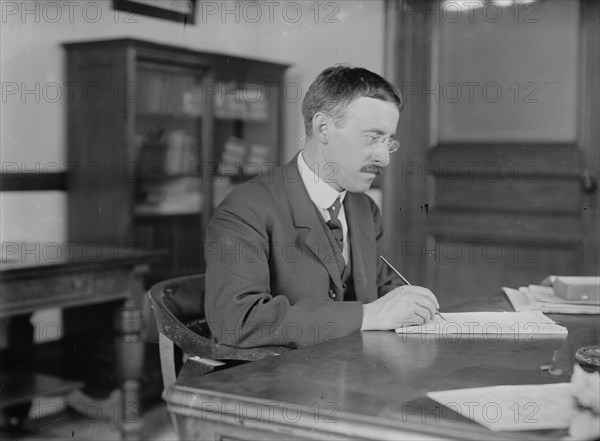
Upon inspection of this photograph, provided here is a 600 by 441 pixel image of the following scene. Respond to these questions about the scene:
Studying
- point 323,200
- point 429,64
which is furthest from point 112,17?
point 323,200

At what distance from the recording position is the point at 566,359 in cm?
161

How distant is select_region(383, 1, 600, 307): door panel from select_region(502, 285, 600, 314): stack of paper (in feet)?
7.26

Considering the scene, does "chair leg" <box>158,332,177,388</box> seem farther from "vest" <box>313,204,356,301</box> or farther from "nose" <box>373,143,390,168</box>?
"nose" <box>373,143,390,168</box>

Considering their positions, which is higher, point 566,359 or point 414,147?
point 414,147

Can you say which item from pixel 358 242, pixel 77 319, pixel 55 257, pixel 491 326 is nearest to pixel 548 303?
pixel 491 326

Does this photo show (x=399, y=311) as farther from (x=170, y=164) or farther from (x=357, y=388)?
(x=170, y=164)

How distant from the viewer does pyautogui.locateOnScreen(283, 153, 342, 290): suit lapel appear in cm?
221

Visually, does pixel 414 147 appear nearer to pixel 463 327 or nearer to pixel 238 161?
pixel 238 161

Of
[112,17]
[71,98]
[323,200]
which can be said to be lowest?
[323,200]

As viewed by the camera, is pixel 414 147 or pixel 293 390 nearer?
pixel 293 390

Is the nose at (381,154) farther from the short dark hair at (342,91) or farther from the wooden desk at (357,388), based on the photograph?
the wooden desk at (357,388)

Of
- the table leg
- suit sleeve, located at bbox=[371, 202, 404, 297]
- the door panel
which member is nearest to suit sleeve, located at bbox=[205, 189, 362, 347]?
suit sleeve, located at bbox=[371, 202, 404, 297]

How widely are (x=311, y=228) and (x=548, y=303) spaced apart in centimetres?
69

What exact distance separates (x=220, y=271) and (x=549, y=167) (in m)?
2.99
